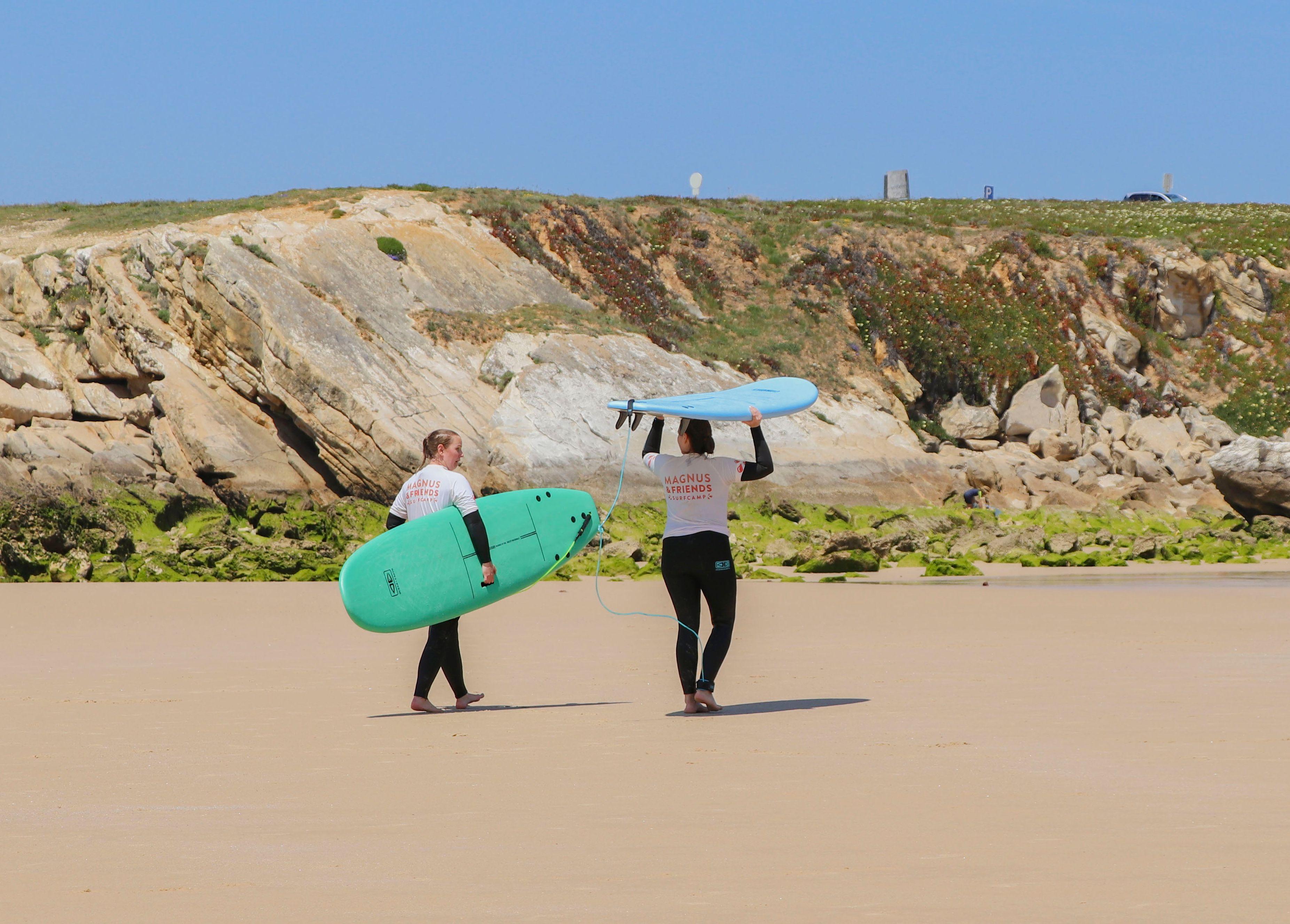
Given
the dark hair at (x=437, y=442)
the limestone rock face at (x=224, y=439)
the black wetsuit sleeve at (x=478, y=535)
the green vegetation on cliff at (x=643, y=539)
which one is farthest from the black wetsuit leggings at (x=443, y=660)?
the limestone rock face at (x=224, y=439)

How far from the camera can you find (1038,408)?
111 ft

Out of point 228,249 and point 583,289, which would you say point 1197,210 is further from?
point 228,249

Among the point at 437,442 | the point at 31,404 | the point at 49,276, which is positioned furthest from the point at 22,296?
the point at 437,442

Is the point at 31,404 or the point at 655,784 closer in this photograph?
the point at 655,784

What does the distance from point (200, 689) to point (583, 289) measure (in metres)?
26.8

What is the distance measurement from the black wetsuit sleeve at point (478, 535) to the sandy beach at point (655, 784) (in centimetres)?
87

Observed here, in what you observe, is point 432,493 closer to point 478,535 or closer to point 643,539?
point 478,535

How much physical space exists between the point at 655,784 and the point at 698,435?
106 inches

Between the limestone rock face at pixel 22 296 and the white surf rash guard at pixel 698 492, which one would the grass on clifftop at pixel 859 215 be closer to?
the limestone rock face at pixel 22 296

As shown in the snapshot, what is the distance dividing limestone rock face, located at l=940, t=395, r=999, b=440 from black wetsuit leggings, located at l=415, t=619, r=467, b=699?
2722 centimetres

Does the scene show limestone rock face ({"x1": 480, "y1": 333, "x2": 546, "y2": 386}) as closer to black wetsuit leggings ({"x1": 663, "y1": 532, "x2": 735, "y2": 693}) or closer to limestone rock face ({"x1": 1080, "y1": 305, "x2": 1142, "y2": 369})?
limestone rock face ({"x1": 1080, "y1": 305, "x2": 1142, "y2": 369})

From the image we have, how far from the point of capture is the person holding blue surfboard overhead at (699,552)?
7258mm

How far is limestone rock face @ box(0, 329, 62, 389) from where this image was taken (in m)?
25.5

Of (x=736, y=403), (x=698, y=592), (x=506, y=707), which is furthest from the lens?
(x=736, y=403)
